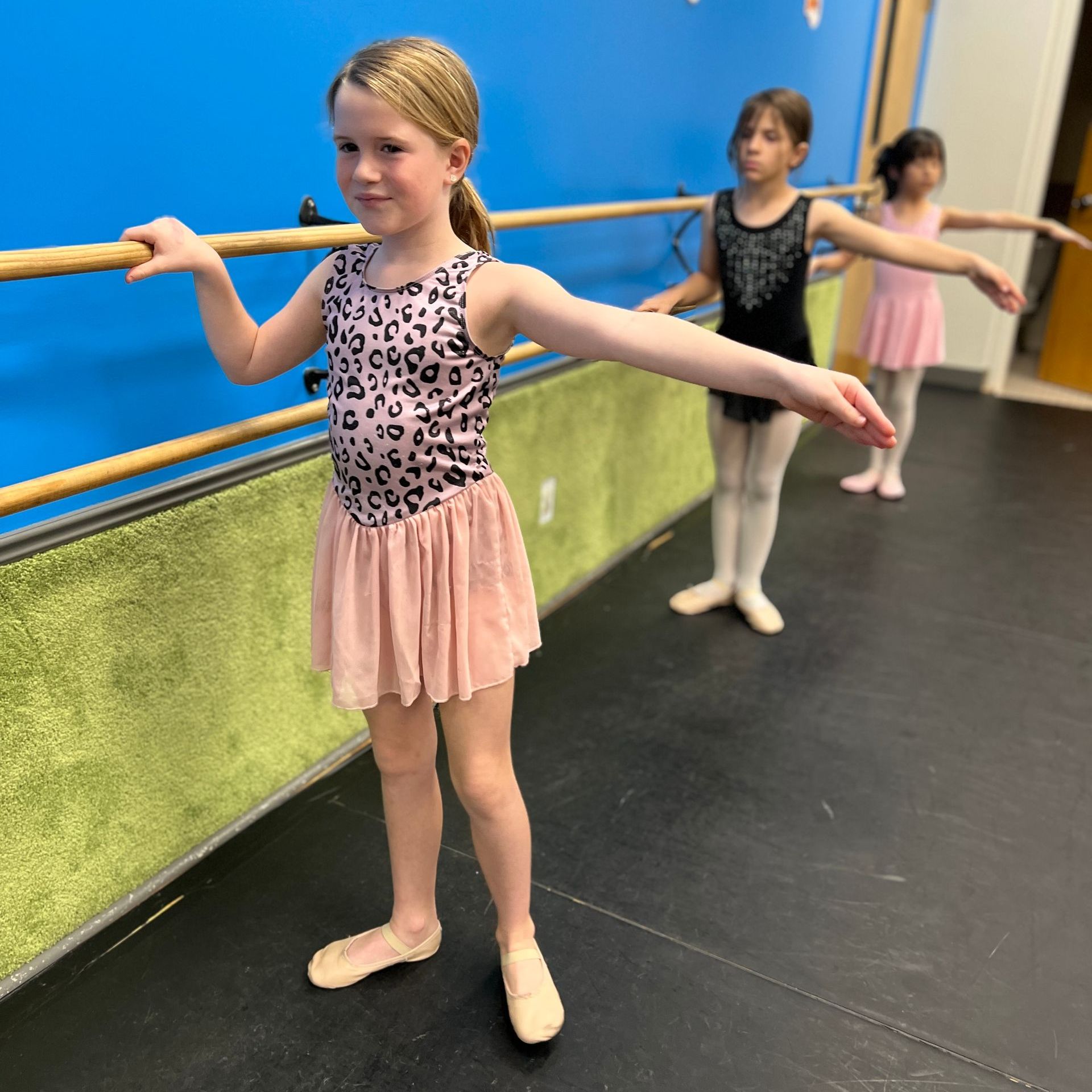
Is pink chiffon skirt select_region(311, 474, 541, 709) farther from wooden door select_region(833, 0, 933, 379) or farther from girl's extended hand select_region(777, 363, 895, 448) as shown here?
wooden door select_region(833, 0, 933, 379)

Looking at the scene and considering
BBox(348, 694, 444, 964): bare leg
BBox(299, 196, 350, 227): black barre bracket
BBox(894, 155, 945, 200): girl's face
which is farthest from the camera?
BBox(894, 155, 945, 200): girl's face

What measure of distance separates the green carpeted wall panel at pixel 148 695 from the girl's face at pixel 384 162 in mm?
640

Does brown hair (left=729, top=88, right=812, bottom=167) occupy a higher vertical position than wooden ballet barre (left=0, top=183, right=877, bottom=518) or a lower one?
higher

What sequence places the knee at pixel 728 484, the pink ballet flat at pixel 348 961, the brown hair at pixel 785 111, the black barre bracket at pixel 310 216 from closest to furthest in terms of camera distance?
1. the pink ballet flat at pixel 348 961
2. the black barre bracket at pixel 310 216
3. the brown hair at pixel 785 111
4. the knee at pixel 728 484

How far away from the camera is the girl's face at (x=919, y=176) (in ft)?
9.83

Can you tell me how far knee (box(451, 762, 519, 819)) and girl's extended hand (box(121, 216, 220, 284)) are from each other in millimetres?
666

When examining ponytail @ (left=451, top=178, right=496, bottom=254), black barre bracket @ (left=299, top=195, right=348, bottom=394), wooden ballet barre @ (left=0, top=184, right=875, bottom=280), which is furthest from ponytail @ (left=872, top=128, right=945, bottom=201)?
ponytail @ (left=451, top=178, right=496, bottom=254)

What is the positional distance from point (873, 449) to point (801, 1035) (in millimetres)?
2635

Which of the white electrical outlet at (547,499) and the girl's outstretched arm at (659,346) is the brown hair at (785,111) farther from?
the girl's outstretched arm at (659,346)

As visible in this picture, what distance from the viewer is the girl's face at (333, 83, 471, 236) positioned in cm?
89

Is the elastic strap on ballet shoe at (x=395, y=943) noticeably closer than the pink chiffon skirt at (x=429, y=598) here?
No

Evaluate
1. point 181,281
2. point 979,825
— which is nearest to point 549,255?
point 181,281

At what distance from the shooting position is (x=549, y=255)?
216 centimetres

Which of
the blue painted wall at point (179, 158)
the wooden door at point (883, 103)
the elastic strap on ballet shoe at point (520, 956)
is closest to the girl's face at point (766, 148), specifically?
the blue painted wall at point (179, 158)
